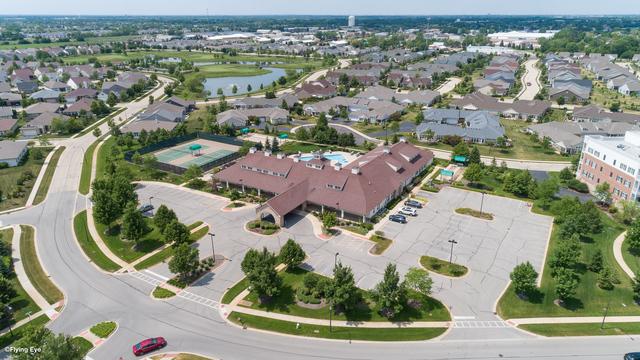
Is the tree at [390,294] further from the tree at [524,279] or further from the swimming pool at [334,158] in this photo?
the swimming pool at [334,158]

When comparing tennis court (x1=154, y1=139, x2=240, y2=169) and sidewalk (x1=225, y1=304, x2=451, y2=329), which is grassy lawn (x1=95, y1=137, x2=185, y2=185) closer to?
tennis court (x1=154, y1=139, x2=240, y2=169)

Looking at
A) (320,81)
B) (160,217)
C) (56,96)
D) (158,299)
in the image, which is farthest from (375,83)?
(158,299)

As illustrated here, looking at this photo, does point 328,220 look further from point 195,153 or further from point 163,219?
point 195,153

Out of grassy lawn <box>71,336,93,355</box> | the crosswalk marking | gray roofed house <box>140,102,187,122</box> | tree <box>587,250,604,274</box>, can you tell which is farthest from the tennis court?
tree <box>587,250,604,274</box>

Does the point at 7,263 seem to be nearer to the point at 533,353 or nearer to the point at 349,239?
the point at 349,239

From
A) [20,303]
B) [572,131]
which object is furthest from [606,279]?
[20,303]

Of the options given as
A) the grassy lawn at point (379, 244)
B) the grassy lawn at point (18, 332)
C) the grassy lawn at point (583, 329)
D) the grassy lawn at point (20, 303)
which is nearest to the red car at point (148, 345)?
the grassy lawn at point (18, 332)
